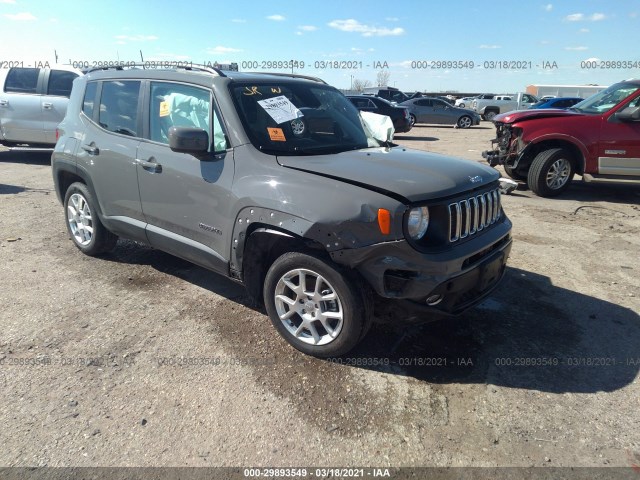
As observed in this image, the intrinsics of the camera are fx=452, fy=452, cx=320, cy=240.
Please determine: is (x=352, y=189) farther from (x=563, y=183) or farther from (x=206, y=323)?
→ (x=563, y=183)

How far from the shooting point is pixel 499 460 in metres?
2.30

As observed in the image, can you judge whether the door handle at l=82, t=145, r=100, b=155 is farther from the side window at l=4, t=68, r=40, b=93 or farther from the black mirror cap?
the side window at l=4, t=68, r=40, b=93

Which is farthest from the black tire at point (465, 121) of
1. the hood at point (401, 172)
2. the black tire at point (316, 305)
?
the black tire at point (316, 305)

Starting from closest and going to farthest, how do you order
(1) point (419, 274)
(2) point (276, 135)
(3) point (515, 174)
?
(1) point (419, 274)
(2) point (276, 135)
(3) point (515, 174)

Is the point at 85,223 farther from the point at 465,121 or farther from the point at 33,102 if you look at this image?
the point at 465,121

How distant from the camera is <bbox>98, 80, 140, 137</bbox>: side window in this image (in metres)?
4.02

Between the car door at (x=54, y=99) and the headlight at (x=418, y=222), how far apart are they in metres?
9.30

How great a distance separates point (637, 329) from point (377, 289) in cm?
235

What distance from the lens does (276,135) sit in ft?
11.0

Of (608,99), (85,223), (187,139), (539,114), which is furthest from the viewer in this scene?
(608,99)

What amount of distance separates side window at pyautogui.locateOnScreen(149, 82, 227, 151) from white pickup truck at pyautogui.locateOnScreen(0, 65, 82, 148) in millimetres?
7143

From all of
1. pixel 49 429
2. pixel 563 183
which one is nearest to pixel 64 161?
pixel 49 429

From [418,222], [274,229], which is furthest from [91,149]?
[418,222]

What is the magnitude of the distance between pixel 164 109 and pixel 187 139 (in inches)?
32.6
